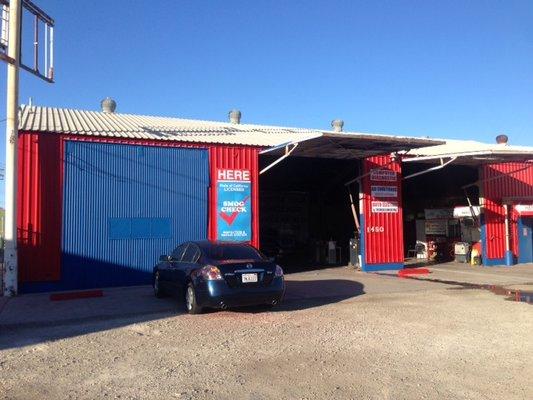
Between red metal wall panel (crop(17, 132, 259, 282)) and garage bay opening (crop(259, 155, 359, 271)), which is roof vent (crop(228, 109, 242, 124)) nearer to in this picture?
garage bay opening (crop(259, 155, 359, 271))

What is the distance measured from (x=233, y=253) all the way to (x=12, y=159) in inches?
261

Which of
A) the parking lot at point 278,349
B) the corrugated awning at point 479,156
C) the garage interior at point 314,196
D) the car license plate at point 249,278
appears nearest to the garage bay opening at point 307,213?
the garage interior at point 314,196

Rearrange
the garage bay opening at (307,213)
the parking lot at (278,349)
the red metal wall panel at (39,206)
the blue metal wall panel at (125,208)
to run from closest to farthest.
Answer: the parking lot at (278,349)
the red metal wall panel at (39,206)
the blue metal wall panel at (125,208)
the garage bay opening at (307,213)

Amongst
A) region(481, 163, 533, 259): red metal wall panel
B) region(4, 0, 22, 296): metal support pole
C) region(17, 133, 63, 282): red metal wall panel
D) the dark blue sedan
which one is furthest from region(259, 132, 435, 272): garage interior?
region(4, 0, 22, 296): metal support pole

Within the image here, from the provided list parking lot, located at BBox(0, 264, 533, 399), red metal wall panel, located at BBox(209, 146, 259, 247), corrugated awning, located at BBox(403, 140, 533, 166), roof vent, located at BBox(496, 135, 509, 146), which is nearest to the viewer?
parking lot, located at BBox(0, 264, 533, 399)

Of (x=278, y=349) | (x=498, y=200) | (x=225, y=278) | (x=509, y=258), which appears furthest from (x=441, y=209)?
(x=278, y=349)

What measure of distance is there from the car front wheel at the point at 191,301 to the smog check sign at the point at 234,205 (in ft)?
21.8

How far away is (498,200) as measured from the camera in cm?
2119

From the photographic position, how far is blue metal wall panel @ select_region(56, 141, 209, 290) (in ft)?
46.6

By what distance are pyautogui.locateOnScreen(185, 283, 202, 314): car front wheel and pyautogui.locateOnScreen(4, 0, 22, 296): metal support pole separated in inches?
222

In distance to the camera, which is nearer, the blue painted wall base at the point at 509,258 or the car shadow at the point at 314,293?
the car shadow at the point at 314,293

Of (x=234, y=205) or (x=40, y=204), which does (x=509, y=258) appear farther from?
(x=40, y=204)

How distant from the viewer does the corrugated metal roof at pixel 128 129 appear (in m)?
14.7

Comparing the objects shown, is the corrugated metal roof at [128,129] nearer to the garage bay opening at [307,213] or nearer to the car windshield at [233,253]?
the garage bay opening at [307,213]
